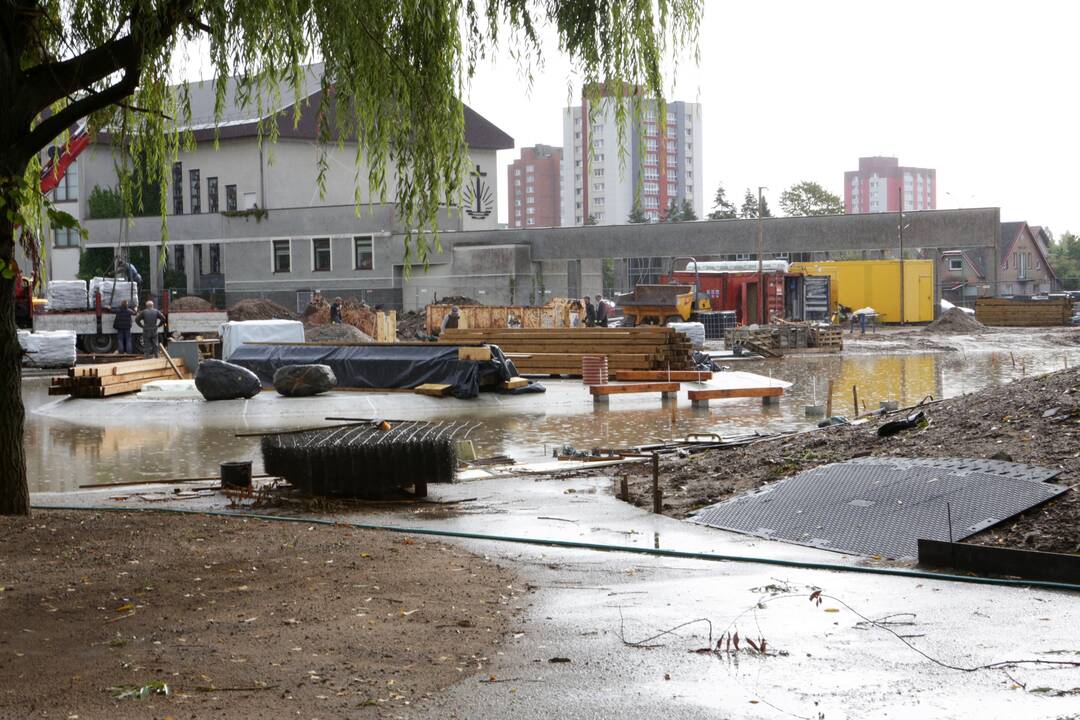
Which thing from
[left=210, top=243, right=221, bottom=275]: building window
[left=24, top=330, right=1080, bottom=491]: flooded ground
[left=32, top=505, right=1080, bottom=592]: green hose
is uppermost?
[left=210, top=243, right=221, bottom=275]: building window

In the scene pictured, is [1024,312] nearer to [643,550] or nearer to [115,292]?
[115,292]

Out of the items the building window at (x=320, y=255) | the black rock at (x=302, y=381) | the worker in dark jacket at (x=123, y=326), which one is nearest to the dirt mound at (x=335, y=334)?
the worker in dark jacket at (x=123, y=326)

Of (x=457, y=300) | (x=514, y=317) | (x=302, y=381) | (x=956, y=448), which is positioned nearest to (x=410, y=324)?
(x=457, y=300)

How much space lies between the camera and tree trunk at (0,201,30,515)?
8391mm

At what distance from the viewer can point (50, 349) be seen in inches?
1275

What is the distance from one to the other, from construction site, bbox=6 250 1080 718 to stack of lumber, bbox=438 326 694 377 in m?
4.53

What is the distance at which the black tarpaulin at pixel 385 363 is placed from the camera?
2367 centimetres

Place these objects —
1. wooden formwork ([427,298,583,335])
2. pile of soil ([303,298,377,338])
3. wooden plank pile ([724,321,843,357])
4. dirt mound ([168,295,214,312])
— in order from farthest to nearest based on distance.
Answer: dirt mound ([168,295,214,312]), pile of soil ([303,298,377,338]), wooden formwork ([427,298,583,335]), wooden plank pile ([724,321,843,357])

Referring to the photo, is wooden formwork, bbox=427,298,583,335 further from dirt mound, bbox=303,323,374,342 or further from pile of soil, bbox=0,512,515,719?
pile of soil, bbox=0,512,515,719

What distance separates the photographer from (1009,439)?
10.5m

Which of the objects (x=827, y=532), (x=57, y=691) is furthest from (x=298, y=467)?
(x=57, y=691)

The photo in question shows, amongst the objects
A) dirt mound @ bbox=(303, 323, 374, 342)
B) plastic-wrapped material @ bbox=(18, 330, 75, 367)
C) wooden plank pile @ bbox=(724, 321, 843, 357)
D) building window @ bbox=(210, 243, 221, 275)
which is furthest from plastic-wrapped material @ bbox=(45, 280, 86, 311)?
building window @ bbox=(210, 243, 221, 275)

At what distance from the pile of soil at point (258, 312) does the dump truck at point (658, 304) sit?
48.8 ft

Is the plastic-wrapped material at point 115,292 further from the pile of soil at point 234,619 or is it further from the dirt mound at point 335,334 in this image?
the pile of soil at point 234,619
